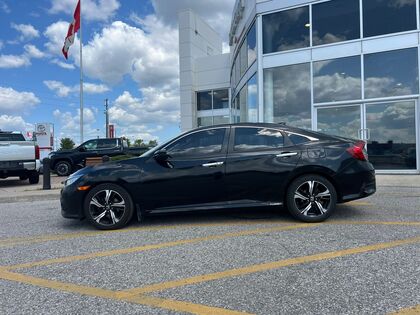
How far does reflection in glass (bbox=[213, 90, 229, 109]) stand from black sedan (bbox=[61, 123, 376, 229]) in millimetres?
22479

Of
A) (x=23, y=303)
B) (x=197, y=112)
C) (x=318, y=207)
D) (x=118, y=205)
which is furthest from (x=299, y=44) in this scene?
(x=197, y=112)

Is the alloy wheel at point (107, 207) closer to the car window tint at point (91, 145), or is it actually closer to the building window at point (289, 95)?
the building window at point (289, 95)

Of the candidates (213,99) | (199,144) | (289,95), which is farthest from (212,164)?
(213,99)

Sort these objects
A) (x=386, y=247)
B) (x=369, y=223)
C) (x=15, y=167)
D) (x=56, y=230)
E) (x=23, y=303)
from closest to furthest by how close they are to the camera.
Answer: (x=23, y=303)
(x=386, y=247)
(x=369, y=223)
(x=56, y=230)
(x=15, y=167)

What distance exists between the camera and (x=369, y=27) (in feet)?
41.3

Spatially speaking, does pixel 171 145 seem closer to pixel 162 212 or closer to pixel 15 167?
pixel 162 212

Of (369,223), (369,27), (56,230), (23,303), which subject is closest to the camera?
(23,303)

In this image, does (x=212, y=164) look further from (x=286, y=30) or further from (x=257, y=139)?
(x=286, y=30)

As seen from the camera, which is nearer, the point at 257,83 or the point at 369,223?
the point at 369,223

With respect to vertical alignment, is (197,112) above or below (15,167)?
above

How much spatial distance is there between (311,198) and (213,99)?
23640 mm

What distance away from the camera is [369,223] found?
555 centimetres

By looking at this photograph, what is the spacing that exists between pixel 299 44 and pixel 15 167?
34.6 feet

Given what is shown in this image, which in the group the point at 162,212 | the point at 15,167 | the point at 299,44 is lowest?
the point at 162,212
